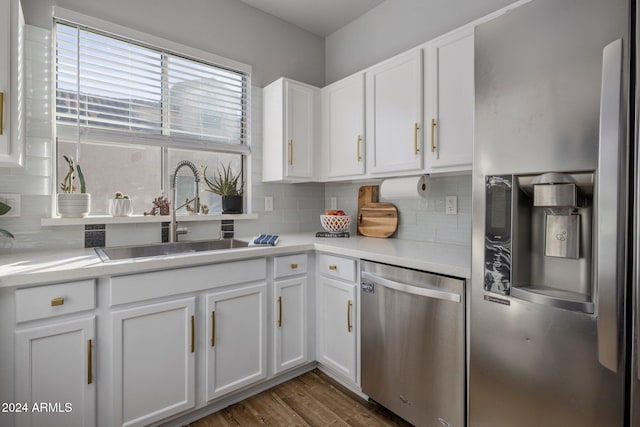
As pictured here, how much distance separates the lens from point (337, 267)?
6.67 feet

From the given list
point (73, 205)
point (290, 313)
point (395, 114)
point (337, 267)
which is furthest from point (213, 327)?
point (395, 114)

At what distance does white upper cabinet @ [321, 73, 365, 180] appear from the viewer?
92.0 inches

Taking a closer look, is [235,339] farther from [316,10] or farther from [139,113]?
[316,10]

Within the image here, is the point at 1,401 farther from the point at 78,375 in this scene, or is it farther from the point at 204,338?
the point at 204,338

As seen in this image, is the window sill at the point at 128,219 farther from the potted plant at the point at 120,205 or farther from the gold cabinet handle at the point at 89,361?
the gold cabinet handle at the point at 89,361

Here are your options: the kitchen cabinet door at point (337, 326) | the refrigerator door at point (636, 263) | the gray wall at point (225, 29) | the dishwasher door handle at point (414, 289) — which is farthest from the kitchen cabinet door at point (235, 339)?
the gray wall at point (225, 29)

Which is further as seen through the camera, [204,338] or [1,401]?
[204,338]

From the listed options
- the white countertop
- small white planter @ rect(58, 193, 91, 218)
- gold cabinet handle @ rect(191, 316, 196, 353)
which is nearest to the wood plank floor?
gold cabinet handle @ rect(191, 316, 196, 353)

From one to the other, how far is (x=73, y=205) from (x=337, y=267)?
5.12ft

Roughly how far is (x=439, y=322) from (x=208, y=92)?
2.20 metres

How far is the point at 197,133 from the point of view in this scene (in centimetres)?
242

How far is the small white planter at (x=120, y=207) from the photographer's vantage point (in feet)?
6.62

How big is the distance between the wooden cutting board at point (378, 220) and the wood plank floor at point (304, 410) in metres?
1.11

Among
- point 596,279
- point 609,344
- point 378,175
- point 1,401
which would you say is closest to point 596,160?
point 596,279
